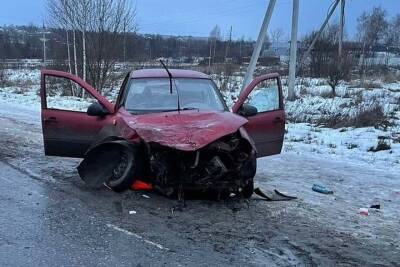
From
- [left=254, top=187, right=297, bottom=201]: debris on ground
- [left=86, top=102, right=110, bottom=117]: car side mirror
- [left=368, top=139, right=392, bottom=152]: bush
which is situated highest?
[left=86, top=102, right=110, bottom=117]: car side mirror

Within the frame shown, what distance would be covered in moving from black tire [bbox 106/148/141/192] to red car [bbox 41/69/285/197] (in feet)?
0.04

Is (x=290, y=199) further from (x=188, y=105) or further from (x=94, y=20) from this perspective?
(x=94, y=20)

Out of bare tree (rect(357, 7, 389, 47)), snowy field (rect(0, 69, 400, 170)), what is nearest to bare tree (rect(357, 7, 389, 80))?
bare tree (rect(357, 7, 389, 47))

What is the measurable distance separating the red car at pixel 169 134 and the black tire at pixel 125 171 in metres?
0.01

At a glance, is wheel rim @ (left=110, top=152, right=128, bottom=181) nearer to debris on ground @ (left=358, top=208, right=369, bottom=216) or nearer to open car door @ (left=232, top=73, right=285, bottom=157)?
open car door @ (left=232, top=73, right=285, bottom=157)

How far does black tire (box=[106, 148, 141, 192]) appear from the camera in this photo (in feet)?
21.3

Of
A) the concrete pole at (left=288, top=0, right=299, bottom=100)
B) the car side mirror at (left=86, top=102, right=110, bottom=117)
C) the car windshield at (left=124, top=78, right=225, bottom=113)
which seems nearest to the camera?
the car windshield at (left=124, top=78, right=225, bottom=113)

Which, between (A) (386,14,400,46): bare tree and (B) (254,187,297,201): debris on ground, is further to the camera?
(A) (386,14,400,46): bare tree

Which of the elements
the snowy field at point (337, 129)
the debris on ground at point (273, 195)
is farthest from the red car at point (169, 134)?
the snowy field at point (337, 129)

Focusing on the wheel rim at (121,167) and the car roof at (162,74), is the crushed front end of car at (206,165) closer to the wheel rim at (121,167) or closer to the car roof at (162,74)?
the wheel rim at (121,167)

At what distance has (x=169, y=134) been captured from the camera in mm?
6145

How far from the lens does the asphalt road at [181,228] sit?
15.5 feet

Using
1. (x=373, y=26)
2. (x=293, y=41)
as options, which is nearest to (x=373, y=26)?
(x=373, y=26)

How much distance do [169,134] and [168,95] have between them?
1.43 m
